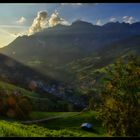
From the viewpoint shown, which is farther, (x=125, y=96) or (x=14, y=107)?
(x=14, y=107)

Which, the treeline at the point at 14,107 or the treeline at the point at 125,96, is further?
the treeline at the point at 14,107

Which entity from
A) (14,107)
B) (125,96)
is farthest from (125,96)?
(14,107)

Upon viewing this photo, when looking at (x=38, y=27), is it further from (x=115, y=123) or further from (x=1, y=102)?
(x=1, y=102)

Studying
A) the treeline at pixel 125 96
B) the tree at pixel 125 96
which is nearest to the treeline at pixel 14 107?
the treeline at pixel 125 96

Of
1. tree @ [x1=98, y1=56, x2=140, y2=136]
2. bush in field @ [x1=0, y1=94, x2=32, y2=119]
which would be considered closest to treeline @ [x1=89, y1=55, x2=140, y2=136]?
tree @ [x1=98, y1=56, x2=140, y2=136]

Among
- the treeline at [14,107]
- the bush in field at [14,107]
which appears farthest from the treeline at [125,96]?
the bush in field at [14,107]

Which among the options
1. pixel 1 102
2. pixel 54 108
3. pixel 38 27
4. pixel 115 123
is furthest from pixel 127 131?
pixel 54 108

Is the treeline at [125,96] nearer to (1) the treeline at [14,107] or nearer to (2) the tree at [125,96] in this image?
(2) the tree at [125,96]

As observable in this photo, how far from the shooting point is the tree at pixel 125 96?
37.3 m

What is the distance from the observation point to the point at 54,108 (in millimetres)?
180125

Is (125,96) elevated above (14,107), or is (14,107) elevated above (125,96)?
(14,107)

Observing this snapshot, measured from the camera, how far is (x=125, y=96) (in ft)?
123

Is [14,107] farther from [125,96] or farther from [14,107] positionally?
[125,96]

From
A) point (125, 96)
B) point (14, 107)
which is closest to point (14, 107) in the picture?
point (14, 107)
